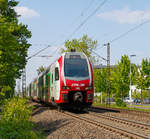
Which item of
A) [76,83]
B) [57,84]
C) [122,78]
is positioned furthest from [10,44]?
[122,78]

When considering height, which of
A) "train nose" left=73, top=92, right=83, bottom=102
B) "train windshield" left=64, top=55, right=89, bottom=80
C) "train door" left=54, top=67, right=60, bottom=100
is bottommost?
"train nose" left=73, top=92, right=83, bottom=102

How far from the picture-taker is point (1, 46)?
15953mm

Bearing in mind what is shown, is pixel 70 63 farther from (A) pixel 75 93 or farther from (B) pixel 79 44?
(B) pixel 79 44

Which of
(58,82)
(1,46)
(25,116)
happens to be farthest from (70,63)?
(25,116)

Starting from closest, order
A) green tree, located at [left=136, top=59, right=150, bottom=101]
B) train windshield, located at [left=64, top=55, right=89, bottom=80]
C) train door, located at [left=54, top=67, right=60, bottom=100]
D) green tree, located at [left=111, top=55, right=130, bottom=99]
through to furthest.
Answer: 1. train windshield, located at [left=64, top=55, right=89, bottom=80]
2. train door, located at [left=54, top=67, right=60, bottom=100]
3. green tree, located at [left=111, top=55, right=130, bottom=99]
4. green tree, located at [left=136, top=59, right=150, bottom=101]

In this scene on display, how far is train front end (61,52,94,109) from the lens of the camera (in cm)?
1770

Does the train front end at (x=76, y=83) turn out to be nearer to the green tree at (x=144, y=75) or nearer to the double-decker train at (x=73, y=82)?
the double-decker train at (x=73, y=82)

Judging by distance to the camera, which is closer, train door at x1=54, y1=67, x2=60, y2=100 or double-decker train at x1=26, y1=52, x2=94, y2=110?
double-decker train at x1=26, y1=52, x2=94, y2=110

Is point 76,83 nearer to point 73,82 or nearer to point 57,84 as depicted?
point 73,82

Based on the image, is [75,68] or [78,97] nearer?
[78,97]

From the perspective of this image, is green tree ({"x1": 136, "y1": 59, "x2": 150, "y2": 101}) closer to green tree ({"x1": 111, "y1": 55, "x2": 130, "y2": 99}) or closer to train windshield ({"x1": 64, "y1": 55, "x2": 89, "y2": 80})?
green tree ({"x1": 111, "y1": 55, "x2": 130, "y2": 99})

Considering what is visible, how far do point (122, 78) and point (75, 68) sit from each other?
30.0 m

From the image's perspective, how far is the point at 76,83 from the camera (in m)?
17.8

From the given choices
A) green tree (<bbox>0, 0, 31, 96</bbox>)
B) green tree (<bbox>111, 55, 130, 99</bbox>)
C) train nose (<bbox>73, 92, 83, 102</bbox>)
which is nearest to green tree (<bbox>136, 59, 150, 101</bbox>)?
green tree (<bbox>111, 55, 130, 99</bbox>)
